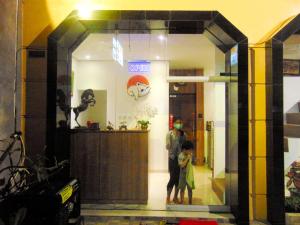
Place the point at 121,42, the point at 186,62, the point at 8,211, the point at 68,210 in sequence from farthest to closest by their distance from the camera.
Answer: the point at 186,62, the point at 121,42, the point at 68,210, the point at 8,211

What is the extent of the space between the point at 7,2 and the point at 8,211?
290 centimetres

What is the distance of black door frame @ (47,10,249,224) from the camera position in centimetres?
404

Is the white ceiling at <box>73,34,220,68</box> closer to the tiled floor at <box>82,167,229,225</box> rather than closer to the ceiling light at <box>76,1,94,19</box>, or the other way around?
the ceiling light at <box>76,1,94,19</box>

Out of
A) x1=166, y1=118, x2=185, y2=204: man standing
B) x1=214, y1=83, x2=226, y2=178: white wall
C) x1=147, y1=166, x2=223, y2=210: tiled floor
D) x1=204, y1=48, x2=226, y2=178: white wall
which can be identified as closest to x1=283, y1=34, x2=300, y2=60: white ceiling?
x1=204, y1=48, x2=226, y2=178: white wall

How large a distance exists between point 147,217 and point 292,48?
132 inches

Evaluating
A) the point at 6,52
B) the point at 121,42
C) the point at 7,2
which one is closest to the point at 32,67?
the point at 6,52

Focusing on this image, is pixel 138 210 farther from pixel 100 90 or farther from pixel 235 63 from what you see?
pixel 235 63

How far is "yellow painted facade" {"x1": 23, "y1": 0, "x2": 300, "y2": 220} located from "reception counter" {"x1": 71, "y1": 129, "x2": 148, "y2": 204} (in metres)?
1.43

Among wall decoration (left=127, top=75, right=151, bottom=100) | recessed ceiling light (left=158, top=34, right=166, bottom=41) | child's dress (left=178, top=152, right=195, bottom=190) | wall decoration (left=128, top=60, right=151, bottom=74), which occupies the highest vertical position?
recessed ceiling light (left=158, top=34, right=166, bottom=41)

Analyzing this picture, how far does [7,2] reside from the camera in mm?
3988

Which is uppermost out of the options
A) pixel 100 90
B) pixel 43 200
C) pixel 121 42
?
pixel 121 42

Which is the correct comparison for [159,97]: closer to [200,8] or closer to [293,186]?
[200,8]

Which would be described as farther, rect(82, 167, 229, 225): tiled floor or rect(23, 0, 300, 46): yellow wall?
rect(23, 0, 300, 46): yellow wall

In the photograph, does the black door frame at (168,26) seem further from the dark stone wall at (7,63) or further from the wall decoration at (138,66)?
the wall decoration at (138,66)
